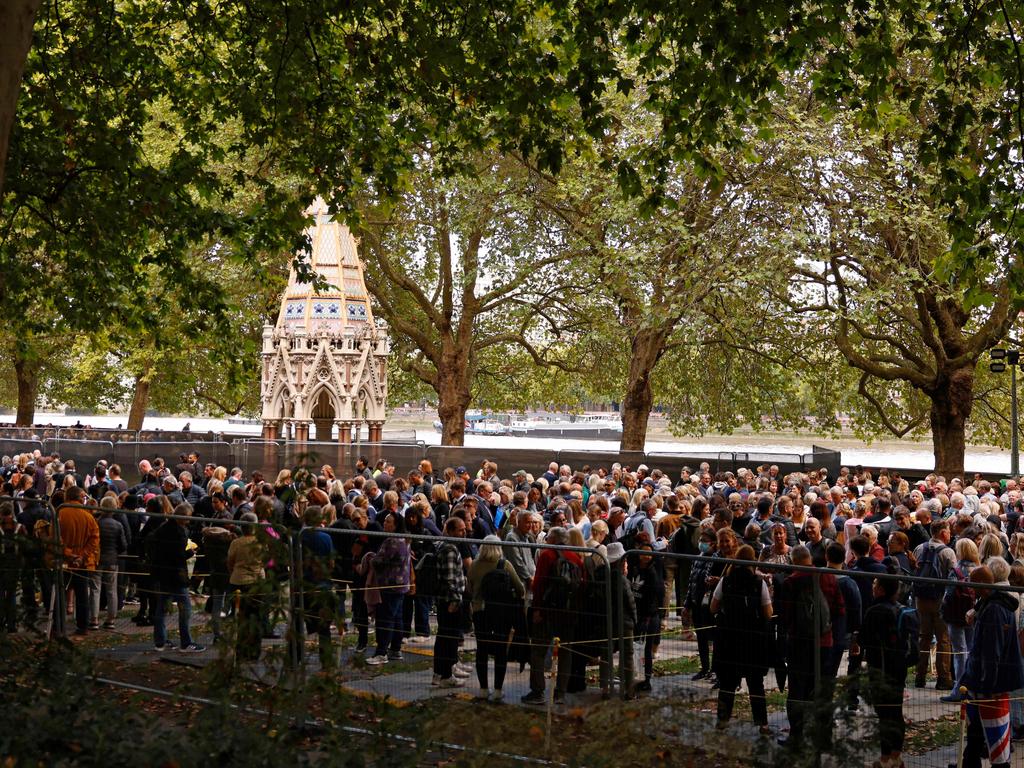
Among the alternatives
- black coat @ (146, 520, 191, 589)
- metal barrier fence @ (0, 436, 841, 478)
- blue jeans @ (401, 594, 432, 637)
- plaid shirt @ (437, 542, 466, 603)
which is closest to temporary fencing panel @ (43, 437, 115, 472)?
metal barrier fence @ (0, 436, 841, 478)

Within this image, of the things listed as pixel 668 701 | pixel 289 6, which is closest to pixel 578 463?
pixel 289 6

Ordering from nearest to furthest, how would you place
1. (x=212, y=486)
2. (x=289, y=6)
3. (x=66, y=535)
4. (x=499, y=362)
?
(x=289, y=6), (x=66, y=535), (x=212, y=486), (x=499, y=362)

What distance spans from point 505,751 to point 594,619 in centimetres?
457

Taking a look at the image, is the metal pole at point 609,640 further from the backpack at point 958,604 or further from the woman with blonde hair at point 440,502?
the woman with blonde hair at point 440,502

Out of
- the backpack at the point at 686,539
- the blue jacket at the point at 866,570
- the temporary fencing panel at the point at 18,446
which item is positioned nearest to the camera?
the blue jacket at the point at 866,570

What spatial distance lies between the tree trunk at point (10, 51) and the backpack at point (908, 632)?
21.7ft

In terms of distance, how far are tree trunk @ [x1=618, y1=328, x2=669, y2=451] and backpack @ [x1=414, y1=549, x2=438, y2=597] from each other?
1821cm

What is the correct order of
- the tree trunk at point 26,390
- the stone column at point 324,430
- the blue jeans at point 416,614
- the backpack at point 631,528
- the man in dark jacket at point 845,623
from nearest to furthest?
the man in dark jacket at point 845,623, the blue jeans at point 416,614, the backpack at point 631,528, the stone column at point 324,430, the tree trunk at point 26,390

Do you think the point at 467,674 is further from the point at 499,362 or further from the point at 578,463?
the point at 499,362

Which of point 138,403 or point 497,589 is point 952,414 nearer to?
point 497,589

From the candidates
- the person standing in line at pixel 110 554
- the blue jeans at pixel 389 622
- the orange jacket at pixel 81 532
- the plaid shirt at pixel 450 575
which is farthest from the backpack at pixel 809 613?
the orange jacket at pixel 81 532

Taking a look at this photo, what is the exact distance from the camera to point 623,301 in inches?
1070

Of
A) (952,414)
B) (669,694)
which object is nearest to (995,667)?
(669,694)

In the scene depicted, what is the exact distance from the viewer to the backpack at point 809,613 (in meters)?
8.48
